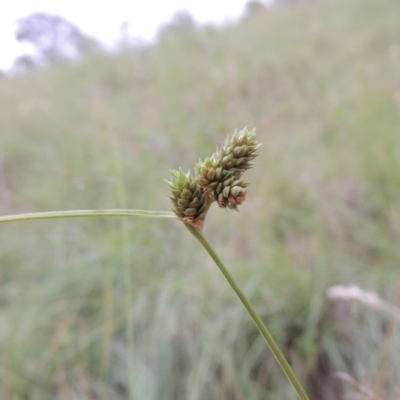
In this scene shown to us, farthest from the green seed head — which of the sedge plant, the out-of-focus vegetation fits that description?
the out-of-focus vegetation

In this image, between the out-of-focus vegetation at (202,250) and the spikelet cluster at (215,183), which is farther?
the out-of-focus vegetation at (202,250)

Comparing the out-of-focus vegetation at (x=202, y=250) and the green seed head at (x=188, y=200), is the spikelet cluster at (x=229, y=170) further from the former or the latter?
the out-of-focus vegetation at (x=202, y=250)

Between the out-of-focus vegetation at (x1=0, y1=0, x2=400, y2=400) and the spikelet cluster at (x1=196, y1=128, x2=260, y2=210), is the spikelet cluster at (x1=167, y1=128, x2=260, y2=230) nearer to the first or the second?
the spikelet cluster at (x1=196, y1=128, x2=260, y2=210)

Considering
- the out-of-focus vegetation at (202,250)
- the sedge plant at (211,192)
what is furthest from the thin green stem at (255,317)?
the out-of-focus vegetation at (202,250)

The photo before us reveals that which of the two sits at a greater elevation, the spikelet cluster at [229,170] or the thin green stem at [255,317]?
the spikelet cluster at [229,170]

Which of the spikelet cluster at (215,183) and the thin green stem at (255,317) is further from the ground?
the spikelet cluster at (215,183)

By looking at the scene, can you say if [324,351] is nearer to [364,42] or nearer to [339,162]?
[339,162]
